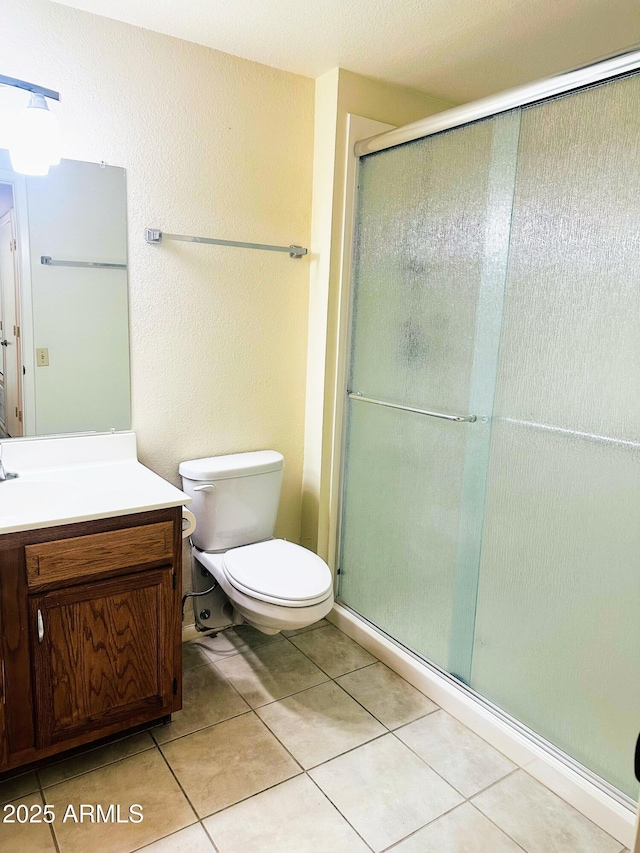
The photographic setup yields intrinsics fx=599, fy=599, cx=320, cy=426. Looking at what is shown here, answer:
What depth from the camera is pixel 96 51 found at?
1.93 metres

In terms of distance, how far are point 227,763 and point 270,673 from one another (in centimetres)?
47

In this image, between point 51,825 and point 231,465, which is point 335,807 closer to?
point 51,825

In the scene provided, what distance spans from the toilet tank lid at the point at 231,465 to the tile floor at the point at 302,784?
2.46ft

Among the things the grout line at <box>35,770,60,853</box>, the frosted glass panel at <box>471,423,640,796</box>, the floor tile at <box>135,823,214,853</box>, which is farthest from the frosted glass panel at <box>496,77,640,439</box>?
the grout line at <box>35,770,60,853</box>

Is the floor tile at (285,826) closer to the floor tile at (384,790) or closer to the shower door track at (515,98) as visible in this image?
the floor tile at (384,790)

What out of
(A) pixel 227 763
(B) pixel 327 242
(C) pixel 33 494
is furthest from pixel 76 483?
(B) pixel 327 242

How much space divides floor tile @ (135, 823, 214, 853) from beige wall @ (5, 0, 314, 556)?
→ 3.88ft

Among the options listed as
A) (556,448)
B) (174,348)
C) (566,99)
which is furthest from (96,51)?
(556,448)

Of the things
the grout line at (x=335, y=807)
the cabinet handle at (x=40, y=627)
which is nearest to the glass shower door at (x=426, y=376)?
the grout line at (x=335, y=807)

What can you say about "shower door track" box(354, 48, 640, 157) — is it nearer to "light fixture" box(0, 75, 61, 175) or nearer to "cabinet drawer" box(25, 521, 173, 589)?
"light fixture" box(0, 75, 61, 175)

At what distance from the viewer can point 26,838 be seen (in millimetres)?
1528

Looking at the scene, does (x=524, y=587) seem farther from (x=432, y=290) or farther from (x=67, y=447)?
(x=67, y=447)

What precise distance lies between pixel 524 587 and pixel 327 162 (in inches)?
68.4

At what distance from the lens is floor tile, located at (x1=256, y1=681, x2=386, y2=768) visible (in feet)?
6.17
